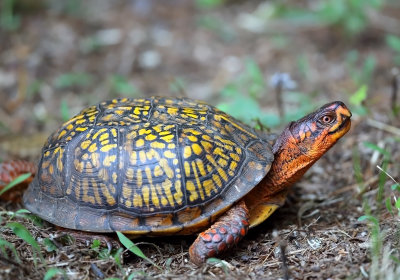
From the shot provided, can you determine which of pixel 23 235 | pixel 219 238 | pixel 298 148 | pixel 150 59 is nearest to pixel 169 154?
pixel 219 238

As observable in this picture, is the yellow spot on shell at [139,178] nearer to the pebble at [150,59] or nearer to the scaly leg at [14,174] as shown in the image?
the scaly leg at [14,174]

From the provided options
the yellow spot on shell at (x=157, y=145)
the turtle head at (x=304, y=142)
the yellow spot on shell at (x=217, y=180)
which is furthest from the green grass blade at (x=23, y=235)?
the turtle head at (x=304, y=142)

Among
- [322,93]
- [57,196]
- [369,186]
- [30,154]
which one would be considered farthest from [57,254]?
[322,93]

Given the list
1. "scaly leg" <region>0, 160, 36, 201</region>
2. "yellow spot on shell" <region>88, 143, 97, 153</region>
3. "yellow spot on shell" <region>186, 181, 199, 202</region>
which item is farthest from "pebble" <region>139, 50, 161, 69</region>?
"yellow spot on shell" <region>186, 181, 199, 202</region>

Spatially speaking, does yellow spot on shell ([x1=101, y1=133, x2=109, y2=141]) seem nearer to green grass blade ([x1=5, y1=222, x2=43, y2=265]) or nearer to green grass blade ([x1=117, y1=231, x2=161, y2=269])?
green grass blade ([x1=117, y1=231, x2=161, y2=269])

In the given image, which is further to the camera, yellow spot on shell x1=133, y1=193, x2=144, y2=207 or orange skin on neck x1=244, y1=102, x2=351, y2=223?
orange skin on neck x1=244, y1=102, x2=351, y2=223
